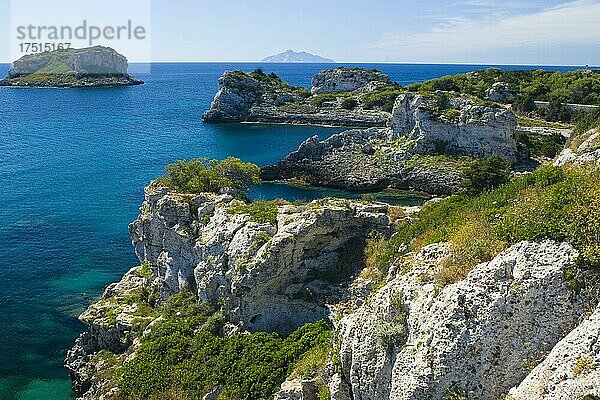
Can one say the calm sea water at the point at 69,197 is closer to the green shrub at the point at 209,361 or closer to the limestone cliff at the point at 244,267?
the limestone cliff at the point at 244,267

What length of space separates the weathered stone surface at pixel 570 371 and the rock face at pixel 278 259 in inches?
559

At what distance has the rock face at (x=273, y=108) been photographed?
10575 centimetres

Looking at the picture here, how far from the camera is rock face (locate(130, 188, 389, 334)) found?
2428 cm

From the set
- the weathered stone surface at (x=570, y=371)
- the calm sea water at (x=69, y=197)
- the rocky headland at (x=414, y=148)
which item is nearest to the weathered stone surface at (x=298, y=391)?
the weathered stone surface at (x=570, y=371)

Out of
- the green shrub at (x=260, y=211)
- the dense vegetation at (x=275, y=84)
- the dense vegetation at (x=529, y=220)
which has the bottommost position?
the green shrub at (x=260, y=211)

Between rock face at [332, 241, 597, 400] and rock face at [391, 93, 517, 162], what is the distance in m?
51.7

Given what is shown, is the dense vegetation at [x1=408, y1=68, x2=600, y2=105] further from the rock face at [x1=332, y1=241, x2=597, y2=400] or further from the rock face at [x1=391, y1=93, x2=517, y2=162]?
the rock face at [x1=332, y1=241, x2=597, y2=400]

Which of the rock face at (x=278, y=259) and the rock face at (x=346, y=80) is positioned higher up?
the rock face at (x=346, y=80)

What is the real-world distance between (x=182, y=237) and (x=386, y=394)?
60.1 feet

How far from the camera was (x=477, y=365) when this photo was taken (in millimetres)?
11250

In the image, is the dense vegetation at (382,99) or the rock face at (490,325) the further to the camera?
the dense vegetation at (382,99)

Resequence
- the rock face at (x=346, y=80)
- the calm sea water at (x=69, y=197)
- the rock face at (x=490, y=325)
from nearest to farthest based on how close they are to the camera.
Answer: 1. the rock face at (x=490, y=325)
2. the calm sea water at (x=69, y=197)
3. the rock face at (x=346, y=80)

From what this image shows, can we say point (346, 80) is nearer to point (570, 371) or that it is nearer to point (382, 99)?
point (382, 99)

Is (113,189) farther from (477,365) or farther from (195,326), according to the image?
(477,365)
